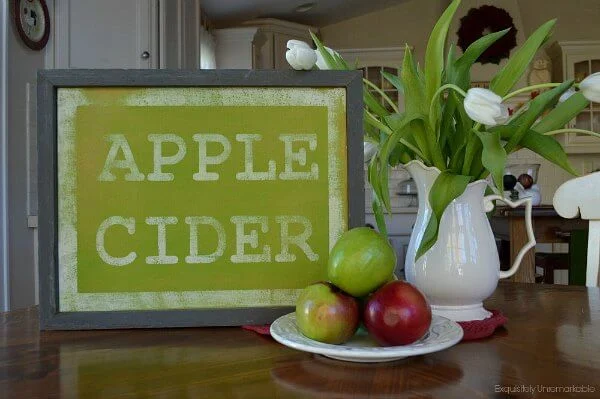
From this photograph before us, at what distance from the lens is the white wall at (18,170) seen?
2396 millimetres

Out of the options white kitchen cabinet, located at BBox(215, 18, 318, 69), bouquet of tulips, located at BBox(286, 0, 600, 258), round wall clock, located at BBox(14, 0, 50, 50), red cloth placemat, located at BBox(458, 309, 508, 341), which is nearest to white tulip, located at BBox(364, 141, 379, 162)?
bouquet of tulips, located at BBox(286, 0, 600, 258)

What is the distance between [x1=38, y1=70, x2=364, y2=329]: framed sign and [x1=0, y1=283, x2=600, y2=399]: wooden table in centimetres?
5

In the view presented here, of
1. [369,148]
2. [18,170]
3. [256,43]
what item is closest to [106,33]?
[18,170]

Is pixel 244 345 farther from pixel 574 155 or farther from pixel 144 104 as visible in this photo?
pixel 574 155

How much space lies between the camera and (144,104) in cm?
68

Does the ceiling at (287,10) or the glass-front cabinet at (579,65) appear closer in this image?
the ceiling at (287,10)

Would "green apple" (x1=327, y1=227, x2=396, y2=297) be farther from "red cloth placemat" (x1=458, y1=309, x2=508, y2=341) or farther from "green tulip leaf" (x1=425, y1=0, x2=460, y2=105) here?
"green tulip leaf" (x1=425, y1=0, x2=460, y2=105)

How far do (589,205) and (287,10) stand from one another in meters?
4.39

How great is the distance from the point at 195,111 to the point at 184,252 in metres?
0.16

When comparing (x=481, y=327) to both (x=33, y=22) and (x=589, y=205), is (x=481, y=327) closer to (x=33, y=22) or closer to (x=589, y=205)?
(x=589, y=205)

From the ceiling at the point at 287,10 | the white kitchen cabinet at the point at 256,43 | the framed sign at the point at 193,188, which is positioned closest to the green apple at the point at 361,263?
the framed sign at the point at 193,188

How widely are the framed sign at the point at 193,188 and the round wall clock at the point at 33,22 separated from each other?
6.91ft

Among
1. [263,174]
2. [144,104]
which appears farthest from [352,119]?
[144,104]

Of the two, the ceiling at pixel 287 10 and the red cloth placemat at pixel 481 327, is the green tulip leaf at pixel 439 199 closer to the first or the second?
the red cloth placemat at pixel 481 327
